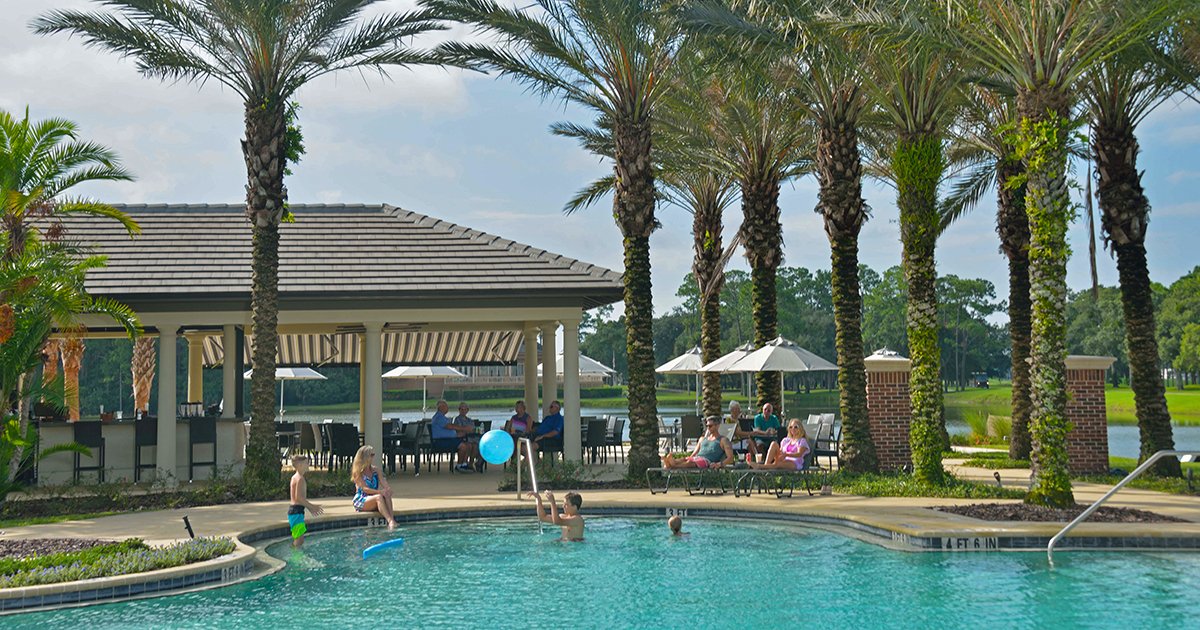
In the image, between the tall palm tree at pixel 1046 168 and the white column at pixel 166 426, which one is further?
the white column at pixel 166 426

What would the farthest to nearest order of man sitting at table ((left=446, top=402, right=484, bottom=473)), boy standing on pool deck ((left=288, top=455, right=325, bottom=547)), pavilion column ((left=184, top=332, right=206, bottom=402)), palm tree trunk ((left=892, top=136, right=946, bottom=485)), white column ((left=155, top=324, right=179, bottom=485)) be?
pavilion column ((left=184, top=332, right=206, bottom=402)) → man sitting at table ((left=446, top=402, right=484, bottom=473)) → white column ((left=155, top=324, right=179, bottom=485)) → palm tree trunk ((left=892, top=136, right=946, bottom=485)) → boy standing on pool deck ((left=288, top=455, right=325, bottom=547))

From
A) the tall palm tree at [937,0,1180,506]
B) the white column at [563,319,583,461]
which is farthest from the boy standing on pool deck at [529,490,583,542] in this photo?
the white column at [563,319,583,461]

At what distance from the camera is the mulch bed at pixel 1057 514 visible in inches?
510

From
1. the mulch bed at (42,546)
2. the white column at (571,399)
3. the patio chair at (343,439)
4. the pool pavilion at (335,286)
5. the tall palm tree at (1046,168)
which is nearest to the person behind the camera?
the mulch bed at (42,546)

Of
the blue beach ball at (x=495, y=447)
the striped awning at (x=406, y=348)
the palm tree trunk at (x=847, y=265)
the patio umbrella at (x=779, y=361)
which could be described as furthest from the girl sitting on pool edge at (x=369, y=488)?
the striped awning at (x=406, y=348)

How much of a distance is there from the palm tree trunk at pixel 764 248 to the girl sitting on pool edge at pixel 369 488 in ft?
32.8

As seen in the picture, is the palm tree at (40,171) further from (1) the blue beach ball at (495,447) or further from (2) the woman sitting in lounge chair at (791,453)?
(2) the woman sitting in lounge chair at (791,453)

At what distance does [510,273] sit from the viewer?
797 inches

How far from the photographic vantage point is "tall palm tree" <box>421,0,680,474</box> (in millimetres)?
18281

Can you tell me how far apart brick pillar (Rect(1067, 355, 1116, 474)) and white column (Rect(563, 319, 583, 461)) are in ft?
29.8

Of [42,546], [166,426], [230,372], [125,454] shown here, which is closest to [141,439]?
[125,454]

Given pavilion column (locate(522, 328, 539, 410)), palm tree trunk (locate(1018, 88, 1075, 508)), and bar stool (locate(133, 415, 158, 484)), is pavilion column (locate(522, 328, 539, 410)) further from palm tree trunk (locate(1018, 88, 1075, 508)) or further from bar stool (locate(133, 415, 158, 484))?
palm tree trunk (locate(1018, 88, 1075, 508))

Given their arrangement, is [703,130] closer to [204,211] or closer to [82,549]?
[204,211]

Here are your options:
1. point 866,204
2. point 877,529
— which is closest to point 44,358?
point 877,529
